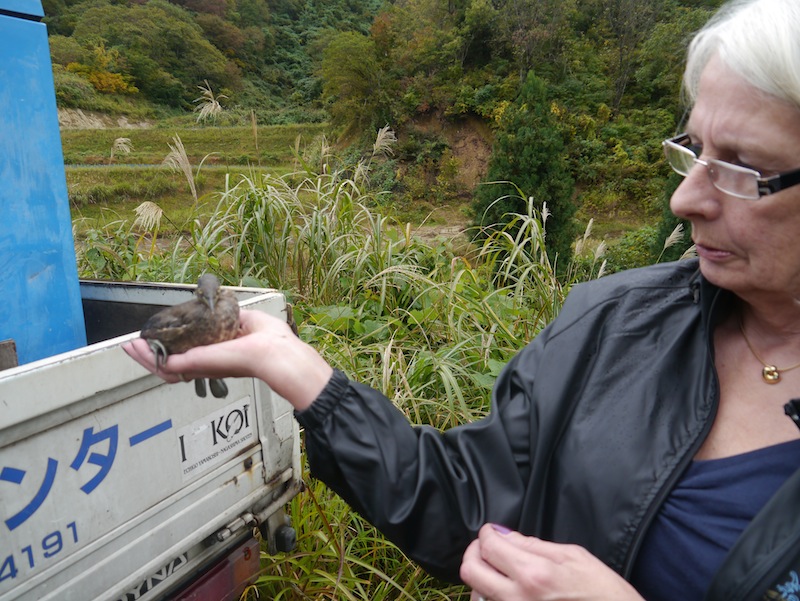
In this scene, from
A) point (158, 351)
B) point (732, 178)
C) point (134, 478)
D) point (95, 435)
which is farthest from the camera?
point (134, 478)

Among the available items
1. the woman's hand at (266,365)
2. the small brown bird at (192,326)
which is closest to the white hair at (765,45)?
the woman's hand at (266,365)

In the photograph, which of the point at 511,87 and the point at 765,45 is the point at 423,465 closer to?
the point at 765,45

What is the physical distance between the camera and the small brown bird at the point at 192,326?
1.33 m

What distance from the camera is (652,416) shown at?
1.11 m

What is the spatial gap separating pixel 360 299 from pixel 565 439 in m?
2.79

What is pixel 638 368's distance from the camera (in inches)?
46.7

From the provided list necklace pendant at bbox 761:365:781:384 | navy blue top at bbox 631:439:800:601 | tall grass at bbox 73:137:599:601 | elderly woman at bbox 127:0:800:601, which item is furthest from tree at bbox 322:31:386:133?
navy blue top at bbox 631:439:800:601

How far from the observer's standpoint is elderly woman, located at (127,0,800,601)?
930mm

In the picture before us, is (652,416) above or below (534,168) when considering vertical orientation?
below

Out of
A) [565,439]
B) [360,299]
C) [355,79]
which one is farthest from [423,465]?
[355,79]

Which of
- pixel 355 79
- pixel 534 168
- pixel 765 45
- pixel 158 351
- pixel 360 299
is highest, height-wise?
pixel 355 79

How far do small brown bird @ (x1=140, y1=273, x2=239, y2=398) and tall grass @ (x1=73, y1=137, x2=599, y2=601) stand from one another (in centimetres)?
125

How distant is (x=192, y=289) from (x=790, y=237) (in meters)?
1.91

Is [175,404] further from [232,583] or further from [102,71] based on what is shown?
[102,71]
